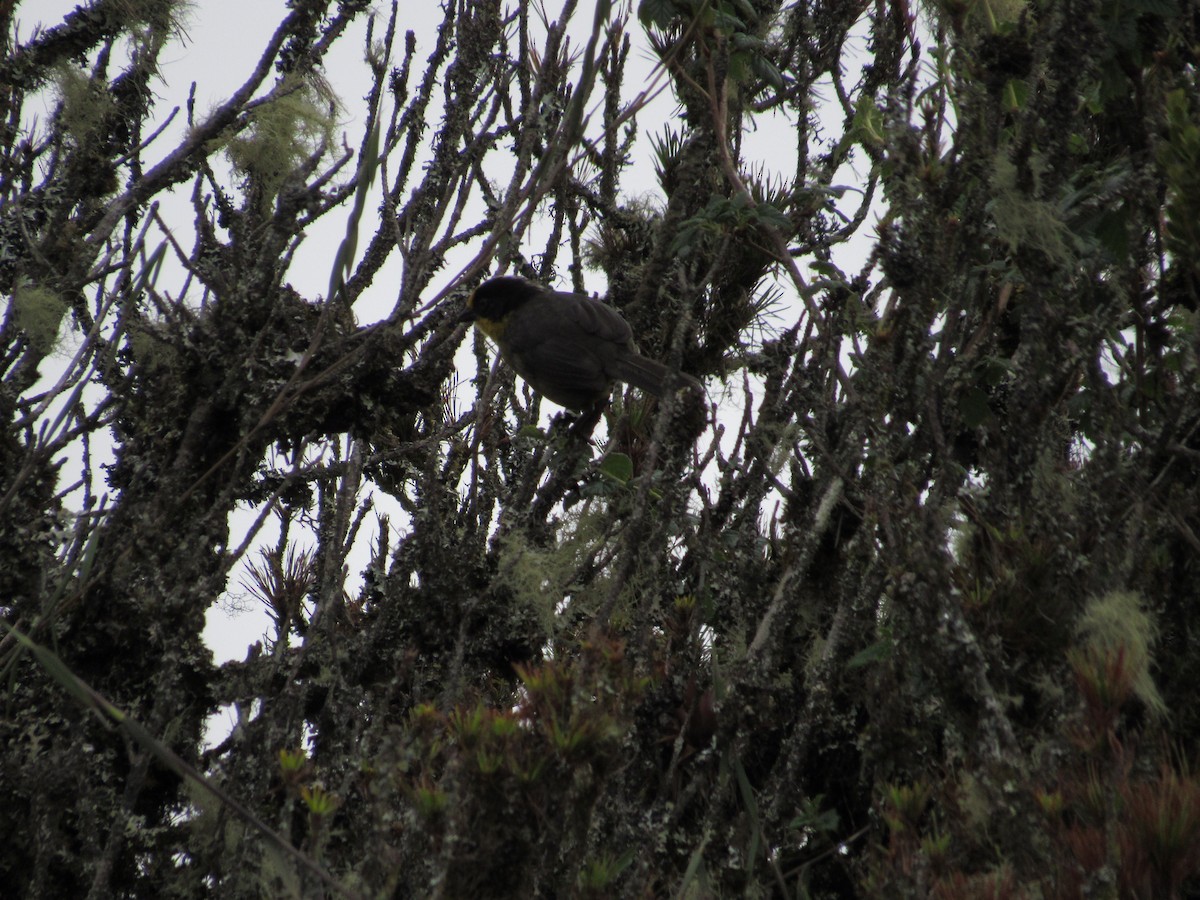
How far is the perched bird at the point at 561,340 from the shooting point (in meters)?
5.36

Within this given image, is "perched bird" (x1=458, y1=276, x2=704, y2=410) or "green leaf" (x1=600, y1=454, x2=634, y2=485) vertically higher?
"perched bird" (x1=458, y1=276, x2=704, y2=410)

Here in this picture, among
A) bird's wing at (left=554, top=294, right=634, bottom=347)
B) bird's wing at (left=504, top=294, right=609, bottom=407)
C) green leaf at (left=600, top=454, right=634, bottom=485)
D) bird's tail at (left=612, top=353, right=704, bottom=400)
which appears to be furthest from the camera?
bird's wing at (left=504, top=294, right=609, bottom=407)

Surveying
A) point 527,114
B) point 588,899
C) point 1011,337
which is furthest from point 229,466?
point 1011,337

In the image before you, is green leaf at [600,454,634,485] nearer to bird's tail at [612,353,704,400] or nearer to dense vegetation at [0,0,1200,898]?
dense vegetation at [0,0,1200,898]

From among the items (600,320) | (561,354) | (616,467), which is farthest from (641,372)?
(616,467)

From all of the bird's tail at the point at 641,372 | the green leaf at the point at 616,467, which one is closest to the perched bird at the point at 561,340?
the bird's tail at the point at 641,372

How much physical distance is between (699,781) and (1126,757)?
44.6 inches

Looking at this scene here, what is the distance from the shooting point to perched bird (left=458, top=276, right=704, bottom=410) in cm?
536

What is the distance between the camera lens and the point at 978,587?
2.65 meters

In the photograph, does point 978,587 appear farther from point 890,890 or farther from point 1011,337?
point 1011,337

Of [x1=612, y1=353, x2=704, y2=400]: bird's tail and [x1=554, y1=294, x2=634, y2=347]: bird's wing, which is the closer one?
[x1=612, y1=353, x2=704, y2=400]: bird's tail

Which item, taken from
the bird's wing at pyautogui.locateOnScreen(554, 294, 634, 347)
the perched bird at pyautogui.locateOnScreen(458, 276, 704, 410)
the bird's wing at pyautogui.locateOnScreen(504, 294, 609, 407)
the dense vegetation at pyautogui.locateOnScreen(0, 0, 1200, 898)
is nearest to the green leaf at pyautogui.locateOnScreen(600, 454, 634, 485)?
the dense vegetation at pyautogui.locateOnScreen(0, 0, 1200, 898)

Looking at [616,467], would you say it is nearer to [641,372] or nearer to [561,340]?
[641,372]

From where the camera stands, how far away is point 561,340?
5.78m
